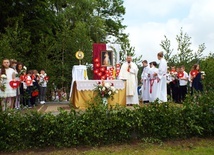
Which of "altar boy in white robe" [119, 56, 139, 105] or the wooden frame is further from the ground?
the wooden frame

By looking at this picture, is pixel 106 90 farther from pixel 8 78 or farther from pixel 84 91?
pixel 8 78

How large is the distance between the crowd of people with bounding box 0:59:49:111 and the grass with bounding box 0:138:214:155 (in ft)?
6.04

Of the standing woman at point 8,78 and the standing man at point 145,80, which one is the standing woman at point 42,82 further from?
the standing man at point 145,80

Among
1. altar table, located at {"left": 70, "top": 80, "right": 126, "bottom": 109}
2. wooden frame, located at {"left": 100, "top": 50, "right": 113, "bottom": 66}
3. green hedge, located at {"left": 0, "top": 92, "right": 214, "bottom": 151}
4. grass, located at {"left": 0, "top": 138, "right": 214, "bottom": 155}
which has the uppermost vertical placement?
wooden frame, located at {"left": 100, "top": 50, "right": 113, "bottom": 66}

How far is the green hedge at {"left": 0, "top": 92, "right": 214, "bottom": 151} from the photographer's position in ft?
21.1

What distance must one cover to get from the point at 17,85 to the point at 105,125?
184 inches

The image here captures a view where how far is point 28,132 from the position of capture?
6.43m

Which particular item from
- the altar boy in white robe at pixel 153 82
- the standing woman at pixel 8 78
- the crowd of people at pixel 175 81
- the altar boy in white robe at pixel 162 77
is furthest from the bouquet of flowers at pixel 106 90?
the standing woman at pixel 8 78

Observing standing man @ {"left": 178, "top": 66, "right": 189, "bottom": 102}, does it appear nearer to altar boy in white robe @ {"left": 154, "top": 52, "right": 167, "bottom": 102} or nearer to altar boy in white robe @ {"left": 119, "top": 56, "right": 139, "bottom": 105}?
altar boy in white robe @ {"left": 154, "top": 52, "right": 167, "bottom": 102}

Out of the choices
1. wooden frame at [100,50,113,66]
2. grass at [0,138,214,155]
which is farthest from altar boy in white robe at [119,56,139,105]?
grass at [0,138,214,155]

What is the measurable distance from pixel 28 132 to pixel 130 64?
21.2 feet

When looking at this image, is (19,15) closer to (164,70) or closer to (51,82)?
(51,82)

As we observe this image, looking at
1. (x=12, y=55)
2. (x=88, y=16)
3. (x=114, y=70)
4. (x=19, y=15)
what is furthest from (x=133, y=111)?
(x=88, y=16)

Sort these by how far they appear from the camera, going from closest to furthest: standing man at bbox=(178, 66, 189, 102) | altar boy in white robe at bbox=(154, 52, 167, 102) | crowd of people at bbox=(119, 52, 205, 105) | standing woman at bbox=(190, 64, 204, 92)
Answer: altar boy in white robe at bbox=(154, 52, 167, 102) → crowd of people at bbox=(119, 52, 205, 105) → standing woman at bbox=(190, 64, 204, 92) → standing man at bbox=(178, 66, 189, 102)
